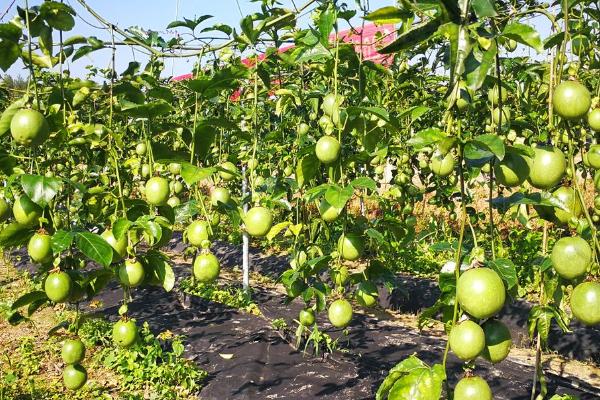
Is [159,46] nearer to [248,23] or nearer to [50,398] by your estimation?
[248,23]

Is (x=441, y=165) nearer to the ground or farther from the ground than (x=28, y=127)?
nearer to the ground

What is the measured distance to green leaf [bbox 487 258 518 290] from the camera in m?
1.20

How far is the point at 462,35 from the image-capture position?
980mm

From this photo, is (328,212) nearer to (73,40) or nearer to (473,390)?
(473,390)

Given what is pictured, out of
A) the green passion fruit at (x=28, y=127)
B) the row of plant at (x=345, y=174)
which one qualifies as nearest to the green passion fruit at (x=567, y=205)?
the row of plant at (x=345, y=174)

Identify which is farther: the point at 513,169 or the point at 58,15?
the point at 58,15

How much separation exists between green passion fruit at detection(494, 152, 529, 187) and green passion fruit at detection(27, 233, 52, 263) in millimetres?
1319

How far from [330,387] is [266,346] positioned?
33.6 inches

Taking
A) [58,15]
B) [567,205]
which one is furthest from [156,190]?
[567,205]

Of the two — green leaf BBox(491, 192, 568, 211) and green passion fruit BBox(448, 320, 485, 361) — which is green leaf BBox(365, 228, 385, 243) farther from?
green passion fruit BBox(448, 320, 485, 361)

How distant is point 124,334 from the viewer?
1.75 metres

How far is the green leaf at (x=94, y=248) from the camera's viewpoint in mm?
1339

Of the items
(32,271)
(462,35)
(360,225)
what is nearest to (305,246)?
(360,225)

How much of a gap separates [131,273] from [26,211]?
363 millimetres
